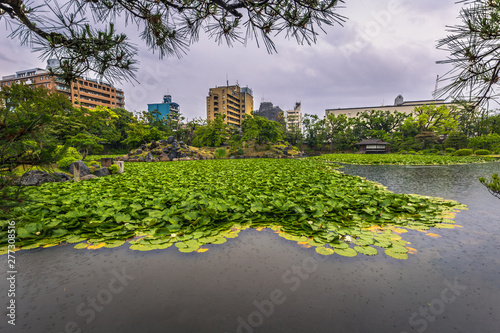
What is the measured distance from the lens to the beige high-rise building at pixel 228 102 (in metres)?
52.2

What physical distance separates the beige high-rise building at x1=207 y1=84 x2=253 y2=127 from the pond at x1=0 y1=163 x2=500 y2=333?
49328 mm

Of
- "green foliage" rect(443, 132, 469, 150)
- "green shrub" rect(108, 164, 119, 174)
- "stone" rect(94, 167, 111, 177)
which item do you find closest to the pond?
"stone" rect(94, 167, 111, 177)

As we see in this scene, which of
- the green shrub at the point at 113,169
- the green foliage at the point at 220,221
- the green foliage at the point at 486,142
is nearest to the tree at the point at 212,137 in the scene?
the green shrub at the point at 113,169

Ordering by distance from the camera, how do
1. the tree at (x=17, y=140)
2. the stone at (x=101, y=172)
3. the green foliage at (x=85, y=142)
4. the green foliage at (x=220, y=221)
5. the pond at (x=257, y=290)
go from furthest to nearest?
the green foliage at (x=85, y=142)
the stone at (x=101, y=172)
the green foliage at (x=220, y=221)
the pond at (x=257, y=290)
the tree at (x=17, y=140)

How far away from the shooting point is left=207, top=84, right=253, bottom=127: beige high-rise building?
5225 centimetres

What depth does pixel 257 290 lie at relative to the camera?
164cm

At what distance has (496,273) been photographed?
1.83m

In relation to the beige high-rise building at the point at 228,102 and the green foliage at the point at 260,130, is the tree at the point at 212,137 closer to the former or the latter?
the green foliage at the point at 260,130

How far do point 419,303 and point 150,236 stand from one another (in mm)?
2602

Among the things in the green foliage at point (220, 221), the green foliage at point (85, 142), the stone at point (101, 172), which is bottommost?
the green foliage at point (220, 221)

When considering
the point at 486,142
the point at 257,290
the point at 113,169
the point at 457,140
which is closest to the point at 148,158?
the point at 113,169

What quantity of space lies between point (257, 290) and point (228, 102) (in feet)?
179

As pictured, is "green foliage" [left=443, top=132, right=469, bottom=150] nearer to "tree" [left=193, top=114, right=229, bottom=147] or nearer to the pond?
"tree" [left=193, top=114, right=229, bottom=147]

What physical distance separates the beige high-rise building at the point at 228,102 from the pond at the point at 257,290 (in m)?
49.3
